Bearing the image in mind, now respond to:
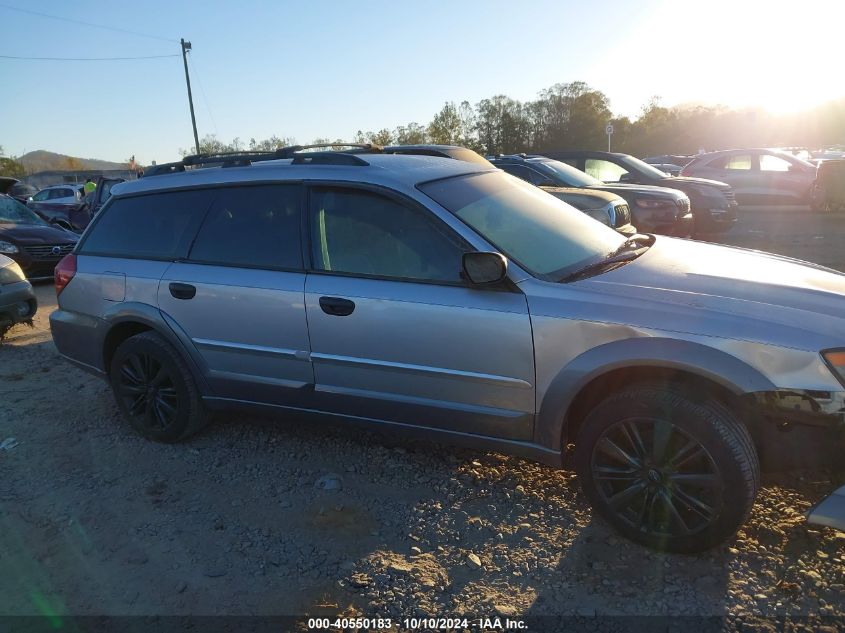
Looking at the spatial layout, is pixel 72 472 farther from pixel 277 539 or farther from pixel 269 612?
pixel 269 612

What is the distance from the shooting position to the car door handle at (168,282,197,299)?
3.82 metres

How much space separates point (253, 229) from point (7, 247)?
753 cm

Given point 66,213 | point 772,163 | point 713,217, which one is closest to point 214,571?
point 713,217

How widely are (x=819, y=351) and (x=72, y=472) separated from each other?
4.04 metres

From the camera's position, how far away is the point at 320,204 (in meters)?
3.59

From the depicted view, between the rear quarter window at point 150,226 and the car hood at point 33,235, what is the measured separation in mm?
6276

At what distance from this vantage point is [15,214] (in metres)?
10.3

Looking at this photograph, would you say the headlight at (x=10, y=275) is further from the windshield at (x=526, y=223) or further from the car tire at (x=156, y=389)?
the windshield at (x=526, y=223)

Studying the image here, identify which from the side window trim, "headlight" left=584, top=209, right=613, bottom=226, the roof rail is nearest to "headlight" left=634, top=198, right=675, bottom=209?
"headlight" left=584, top=209, right=613, bottom=226

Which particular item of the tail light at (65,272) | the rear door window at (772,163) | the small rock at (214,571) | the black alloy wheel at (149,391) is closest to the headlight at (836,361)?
the small rock at (214,571)

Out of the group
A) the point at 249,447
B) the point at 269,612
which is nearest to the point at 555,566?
the point at 269,612

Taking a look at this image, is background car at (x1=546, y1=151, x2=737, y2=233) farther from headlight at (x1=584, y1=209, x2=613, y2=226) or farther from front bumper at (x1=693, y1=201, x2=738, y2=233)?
headlight at (x1=584, y1=209, x2=613, y2=226)

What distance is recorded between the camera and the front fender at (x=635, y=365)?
2.56m

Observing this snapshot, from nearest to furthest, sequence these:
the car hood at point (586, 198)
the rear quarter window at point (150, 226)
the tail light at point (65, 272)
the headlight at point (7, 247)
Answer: the rear quarter window at point (150, 226)
the tail light at point (65, 272)
the car hood at point (586, 198)
the headlight at point (7, 247)
